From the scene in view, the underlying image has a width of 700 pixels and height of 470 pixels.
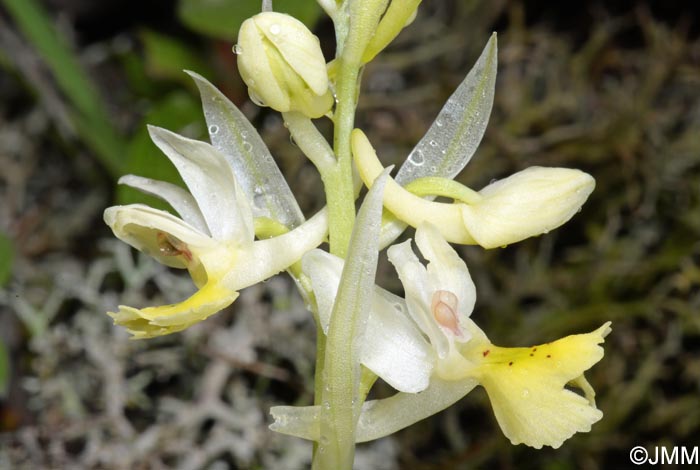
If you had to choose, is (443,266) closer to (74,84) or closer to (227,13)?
(227,13)

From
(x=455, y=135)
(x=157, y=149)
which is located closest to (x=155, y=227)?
(x=455, y=135)

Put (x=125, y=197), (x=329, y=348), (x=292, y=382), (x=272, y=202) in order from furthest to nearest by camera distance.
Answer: (x=292, y=382) → (x=125, y=197) → (x=272, y=202) → (x=329, y=348)

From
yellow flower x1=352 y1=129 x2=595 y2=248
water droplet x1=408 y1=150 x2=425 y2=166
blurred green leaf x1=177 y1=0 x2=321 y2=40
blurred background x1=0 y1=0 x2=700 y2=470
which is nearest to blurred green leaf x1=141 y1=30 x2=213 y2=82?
blurred background x1=0 y1=0 x2=700 y2=470

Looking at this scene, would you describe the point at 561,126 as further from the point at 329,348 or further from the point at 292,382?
the point at 329,348

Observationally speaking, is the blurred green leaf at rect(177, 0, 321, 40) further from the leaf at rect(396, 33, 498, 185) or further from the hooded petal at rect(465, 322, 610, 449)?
the hooded petal at rect(465, 322, 610, 449)

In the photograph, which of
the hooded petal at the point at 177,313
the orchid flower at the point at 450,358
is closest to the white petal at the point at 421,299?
the orchid flower at the point at 450,358

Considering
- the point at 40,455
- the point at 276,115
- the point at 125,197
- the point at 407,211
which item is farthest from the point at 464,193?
the point at 276,115
